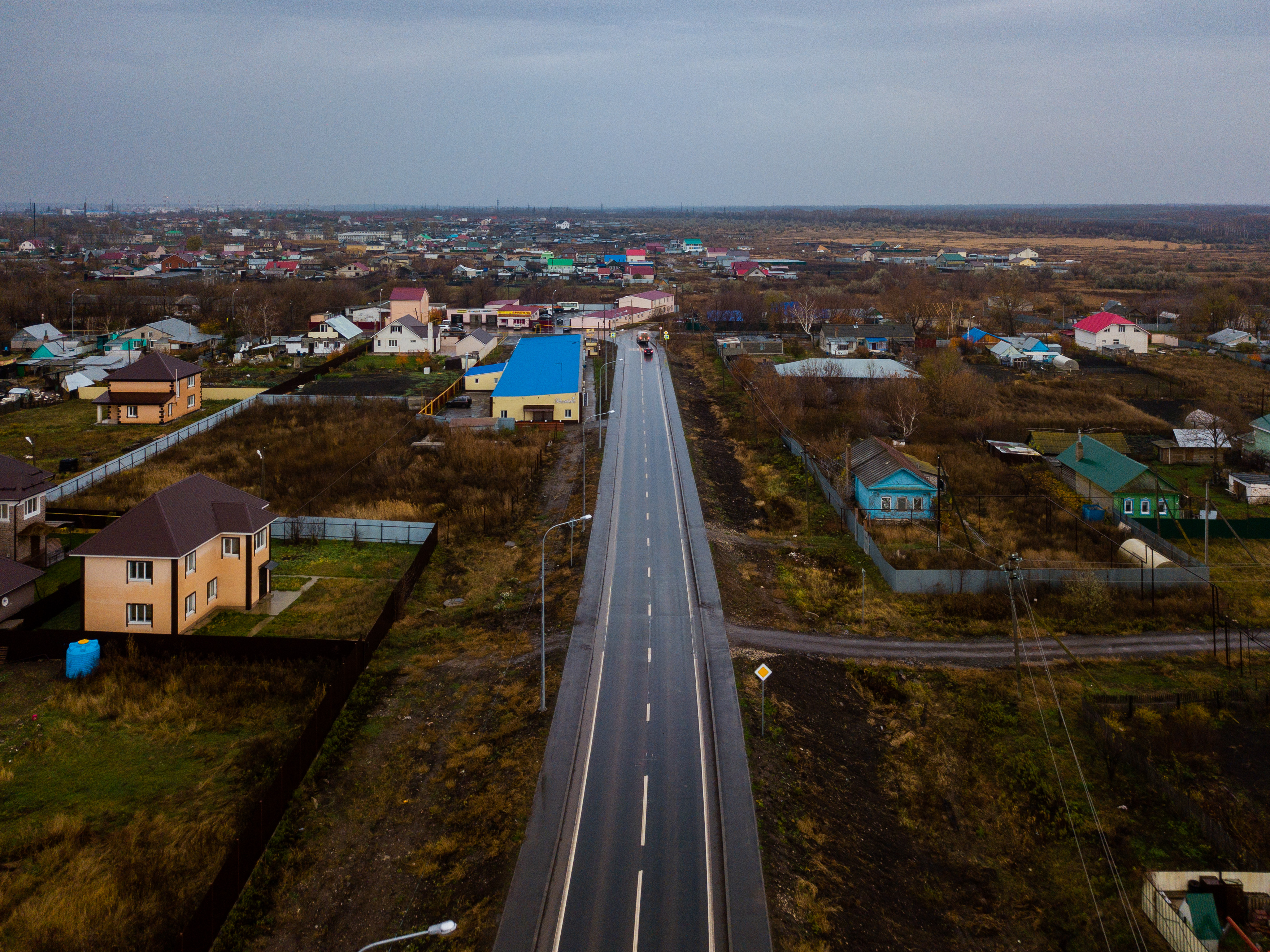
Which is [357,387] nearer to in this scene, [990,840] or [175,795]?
[175,795]

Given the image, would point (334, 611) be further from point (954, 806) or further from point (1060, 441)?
point (1060, 441)

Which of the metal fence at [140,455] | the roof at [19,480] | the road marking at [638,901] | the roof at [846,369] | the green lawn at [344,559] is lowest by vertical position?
the road marking at [638,901]

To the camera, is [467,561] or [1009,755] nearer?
[1009,755]

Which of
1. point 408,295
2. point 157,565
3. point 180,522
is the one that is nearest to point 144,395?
point 180,522

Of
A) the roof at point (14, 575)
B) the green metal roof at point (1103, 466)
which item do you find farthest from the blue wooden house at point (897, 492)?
the roof at point (14, 575)

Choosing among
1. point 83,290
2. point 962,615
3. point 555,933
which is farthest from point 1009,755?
point 83,290

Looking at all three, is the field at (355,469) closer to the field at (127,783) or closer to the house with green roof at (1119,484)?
the field at (127,783)
